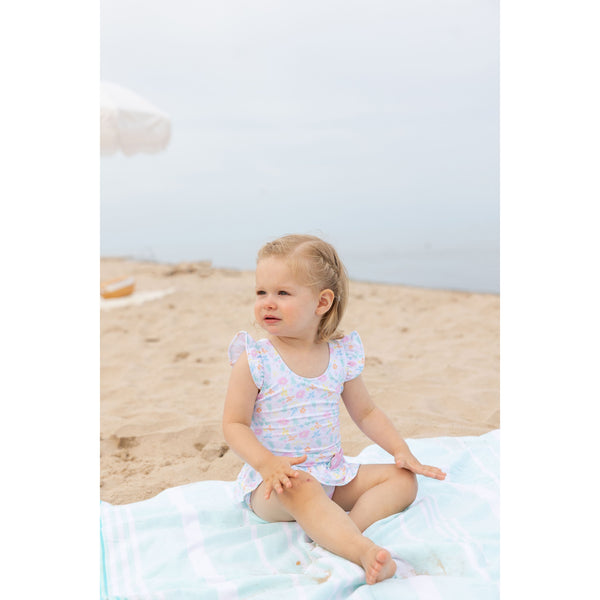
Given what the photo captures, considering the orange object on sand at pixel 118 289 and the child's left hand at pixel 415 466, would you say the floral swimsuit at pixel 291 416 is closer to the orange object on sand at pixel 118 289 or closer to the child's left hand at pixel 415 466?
the child's left hand at pixel 415 466

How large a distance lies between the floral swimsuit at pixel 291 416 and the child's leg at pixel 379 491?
0.04 meters

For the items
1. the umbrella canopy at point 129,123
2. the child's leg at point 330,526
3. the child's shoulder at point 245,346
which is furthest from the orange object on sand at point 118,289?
the child's leg at point 330,526

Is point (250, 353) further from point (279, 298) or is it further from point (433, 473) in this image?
point (433, 473)

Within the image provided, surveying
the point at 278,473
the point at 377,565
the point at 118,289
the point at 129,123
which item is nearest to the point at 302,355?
the point at 278,473

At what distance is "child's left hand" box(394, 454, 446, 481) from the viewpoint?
1.69 m

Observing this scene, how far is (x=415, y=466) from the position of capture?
174cm

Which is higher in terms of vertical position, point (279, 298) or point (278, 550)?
point (279, 298)

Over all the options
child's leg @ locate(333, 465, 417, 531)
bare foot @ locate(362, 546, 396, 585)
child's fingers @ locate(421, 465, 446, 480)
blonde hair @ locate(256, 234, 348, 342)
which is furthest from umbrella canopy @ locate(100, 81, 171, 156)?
bare foot @ locate(362, 546, 396, 585)

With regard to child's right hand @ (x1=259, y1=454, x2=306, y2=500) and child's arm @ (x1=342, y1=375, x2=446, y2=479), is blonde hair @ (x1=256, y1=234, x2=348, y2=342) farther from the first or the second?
child's right hand @ (x1=259, y1=454, x2=306, y2=500)

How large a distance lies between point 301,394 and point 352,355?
8.8 inches
